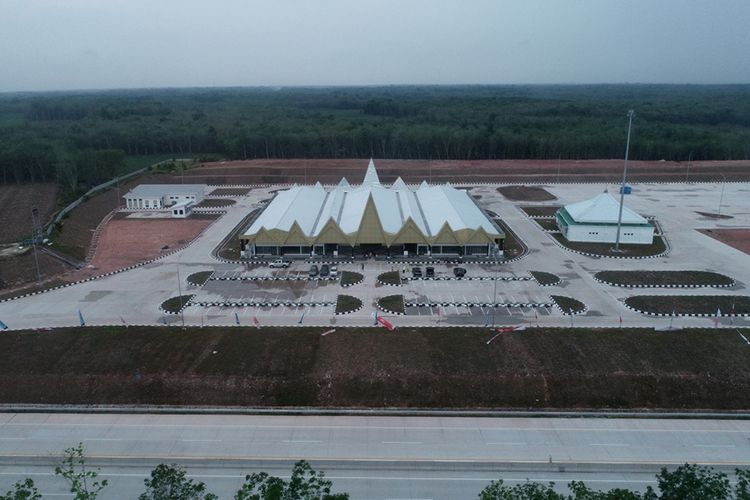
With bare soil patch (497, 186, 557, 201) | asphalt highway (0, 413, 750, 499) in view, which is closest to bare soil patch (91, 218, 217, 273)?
asphalt highway (0, 413, 750, 499)

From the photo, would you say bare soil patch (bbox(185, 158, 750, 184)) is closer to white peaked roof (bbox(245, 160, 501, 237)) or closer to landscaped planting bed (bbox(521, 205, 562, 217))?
→ landscaped planting bed (bbox(521, 205, 562, 217))

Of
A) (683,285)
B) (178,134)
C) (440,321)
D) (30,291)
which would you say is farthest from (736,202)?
(178,134)

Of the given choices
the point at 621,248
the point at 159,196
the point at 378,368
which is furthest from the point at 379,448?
the point at 159,196

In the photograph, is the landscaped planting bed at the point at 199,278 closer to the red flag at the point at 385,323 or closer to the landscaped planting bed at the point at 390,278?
the landscaped planting bed at the point at 390,278

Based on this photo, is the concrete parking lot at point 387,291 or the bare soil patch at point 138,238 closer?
the concrete parking lot at point 387,291

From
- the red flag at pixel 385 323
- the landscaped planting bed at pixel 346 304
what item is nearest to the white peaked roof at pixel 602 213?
the landscaped planting bed at pixel 346 304

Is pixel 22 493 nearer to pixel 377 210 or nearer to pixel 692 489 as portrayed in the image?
A: pixel 692 489
